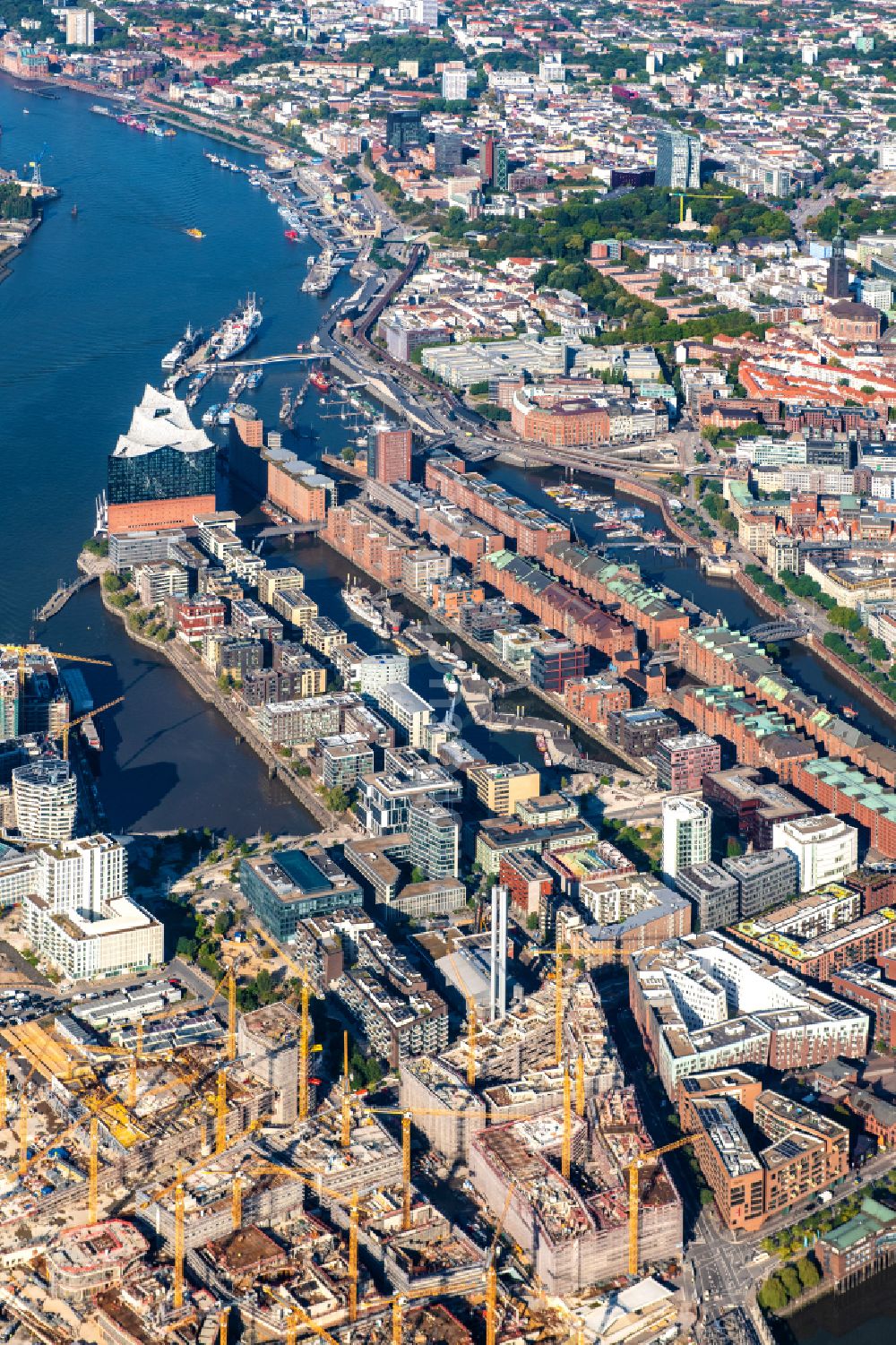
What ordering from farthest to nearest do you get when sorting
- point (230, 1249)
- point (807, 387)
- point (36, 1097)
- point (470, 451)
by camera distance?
point (807, 387) < point (470, 451) < point (36, 1097) < point (230, 1249)

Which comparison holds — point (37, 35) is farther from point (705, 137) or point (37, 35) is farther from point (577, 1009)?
point (577, 1009)

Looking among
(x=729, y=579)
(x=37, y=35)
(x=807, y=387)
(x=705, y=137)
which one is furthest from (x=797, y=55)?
(x=729, y=579)

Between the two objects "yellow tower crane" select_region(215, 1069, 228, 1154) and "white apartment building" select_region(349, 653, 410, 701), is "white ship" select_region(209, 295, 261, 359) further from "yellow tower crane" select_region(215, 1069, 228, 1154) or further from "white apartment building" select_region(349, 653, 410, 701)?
"yellow tower crane" select_region(215, 1069, 228, 1154)

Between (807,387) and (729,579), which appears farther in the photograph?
(807,387)

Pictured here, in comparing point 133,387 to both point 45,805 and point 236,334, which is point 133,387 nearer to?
point 236,334

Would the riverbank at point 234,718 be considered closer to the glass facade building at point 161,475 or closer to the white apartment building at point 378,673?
the white apartment building at point 378,673

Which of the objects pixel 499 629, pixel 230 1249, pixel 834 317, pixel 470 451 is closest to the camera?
pixel 230 1249

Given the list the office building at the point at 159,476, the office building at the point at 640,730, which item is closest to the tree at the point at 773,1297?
the office building at the point at 640,730
